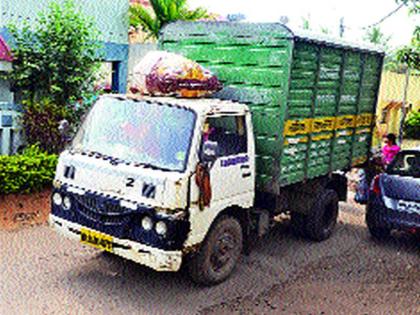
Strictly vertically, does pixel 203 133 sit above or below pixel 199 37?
below

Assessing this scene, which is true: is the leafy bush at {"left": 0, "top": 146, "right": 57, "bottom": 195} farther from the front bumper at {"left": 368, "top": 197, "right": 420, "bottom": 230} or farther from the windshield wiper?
the front bumper at {"left": 368, "top": 197, "right": 420, "bottom": 230}

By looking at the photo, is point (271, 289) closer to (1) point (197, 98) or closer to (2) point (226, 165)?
(2) point (226, 165)

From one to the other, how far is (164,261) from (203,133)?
132 cm

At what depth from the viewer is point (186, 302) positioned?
17.7 ft

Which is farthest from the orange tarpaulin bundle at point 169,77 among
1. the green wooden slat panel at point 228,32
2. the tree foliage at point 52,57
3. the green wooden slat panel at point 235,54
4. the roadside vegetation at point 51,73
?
the tree foliage at point 52,57

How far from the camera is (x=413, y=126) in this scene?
23641 millimetres

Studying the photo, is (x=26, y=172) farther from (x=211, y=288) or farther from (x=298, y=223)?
(x=298, y=223)

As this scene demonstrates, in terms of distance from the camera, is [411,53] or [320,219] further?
[411,53]

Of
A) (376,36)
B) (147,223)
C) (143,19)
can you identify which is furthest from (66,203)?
(376,36)

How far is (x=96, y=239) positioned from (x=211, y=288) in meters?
1.40

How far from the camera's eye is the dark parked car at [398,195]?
727 cm

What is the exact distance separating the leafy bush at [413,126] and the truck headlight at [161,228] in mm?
20929

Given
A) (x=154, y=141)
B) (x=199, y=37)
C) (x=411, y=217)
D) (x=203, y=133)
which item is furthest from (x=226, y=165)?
(x=411, y=217)

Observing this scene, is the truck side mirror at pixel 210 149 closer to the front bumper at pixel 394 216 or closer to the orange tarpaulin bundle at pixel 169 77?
the orange tarpaulin bundle at pixel 169 77
